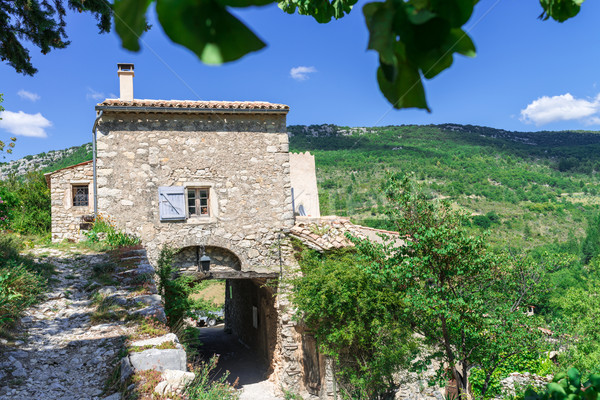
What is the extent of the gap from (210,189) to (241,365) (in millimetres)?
5307

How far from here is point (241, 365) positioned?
39.4 feet

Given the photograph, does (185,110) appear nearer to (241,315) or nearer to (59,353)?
(59,353)

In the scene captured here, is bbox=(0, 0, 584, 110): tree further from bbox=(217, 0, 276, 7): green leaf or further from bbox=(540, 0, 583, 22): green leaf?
bbox=(540, 0, 583, 22): green leaf

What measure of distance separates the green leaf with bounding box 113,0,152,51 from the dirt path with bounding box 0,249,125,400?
4026mm

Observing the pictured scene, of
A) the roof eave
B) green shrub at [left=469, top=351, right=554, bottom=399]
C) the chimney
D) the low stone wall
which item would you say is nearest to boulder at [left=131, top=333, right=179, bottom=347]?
the low stone wall

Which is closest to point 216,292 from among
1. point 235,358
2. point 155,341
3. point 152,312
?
point 235,358

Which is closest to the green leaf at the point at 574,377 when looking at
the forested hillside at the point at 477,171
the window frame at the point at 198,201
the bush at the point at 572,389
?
the bush at the point at 572,389

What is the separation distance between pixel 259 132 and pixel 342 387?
575 centimetres

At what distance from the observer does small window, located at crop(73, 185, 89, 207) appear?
11.2 meters

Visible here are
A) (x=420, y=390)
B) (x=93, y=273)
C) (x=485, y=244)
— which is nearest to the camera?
(x=485, y=244)

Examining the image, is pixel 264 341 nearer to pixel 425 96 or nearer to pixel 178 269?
pixel 178 269

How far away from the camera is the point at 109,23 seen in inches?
233

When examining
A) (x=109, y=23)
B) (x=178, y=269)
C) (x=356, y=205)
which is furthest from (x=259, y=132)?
(x=356, y=205)

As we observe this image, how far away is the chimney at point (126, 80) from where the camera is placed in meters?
10.2
